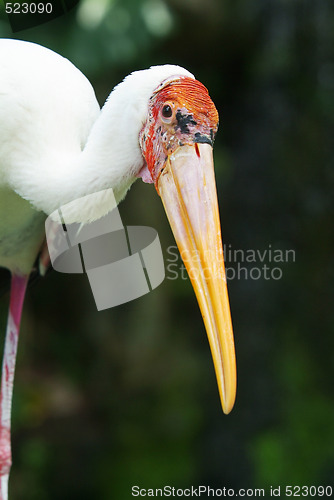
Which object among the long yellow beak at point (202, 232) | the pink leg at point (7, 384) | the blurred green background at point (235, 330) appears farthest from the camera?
the blurred green background at point (235, 330)

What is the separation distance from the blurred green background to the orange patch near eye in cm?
124

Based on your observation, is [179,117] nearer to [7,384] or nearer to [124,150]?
[124,150]

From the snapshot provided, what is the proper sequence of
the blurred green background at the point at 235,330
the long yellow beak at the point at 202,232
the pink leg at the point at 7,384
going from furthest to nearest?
the blurred green background at the point at 235,330, the pink leg at the point at 7,384, the long yellow beak at the point at 202,232

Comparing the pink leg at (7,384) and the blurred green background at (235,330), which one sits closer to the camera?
the pink leg at (7,384)

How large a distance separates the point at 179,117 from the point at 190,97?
30 mm

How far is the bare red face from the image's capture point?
96 centimetres

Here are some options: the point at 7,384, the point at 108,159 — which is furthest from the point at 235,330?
the point at 108,159

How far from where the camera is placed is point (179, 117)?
963mm

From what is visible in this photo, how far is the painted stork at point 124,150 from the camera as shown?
95 cm

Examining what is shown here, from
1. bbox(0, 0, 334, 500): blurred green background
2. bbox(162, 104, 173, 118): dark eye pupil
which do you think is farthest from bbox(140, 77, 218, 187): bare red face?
bbox(0, 0, 334, 500): blurred green background

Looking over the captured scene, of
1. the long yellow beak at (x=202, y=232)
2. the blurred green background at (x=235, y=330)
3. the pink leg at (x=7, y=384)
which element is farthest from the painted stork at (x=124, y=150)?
the blurred green background at (x=235, y=330)

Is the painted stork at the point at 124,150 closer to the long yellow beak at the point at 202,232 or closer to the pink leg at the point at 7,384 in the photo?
the long yellow beak at the point at 202,232

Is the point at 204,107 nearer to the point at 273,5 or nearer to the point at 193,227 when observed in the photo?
the point at 193,227

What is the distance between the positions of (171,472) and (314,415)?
53 cm
